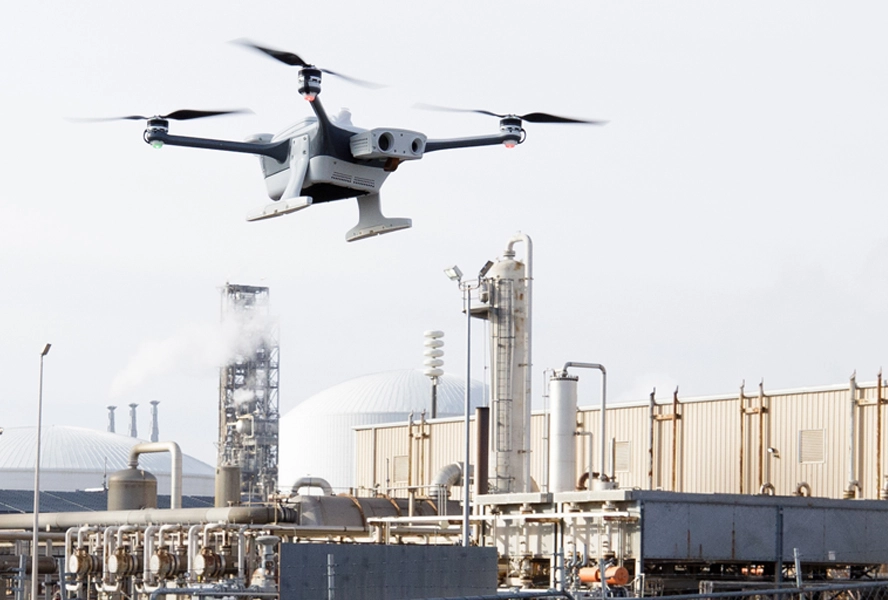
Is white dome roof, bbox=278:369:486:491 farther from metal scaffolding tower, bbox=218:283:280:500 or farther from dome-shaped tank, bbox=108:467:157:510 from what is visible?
dome-shaped tank, bbox=108:467:157:510

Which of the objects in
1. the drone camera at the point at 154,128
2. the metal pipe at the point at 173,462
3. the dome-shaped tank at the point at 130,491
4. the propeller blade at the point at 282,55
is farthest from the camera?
the metal pipe at the point at 173,462

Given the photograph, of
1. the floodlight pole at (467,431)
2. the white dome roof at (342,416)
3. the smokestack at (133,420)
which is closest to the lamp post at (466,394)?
the floodlight pole at (467,431)

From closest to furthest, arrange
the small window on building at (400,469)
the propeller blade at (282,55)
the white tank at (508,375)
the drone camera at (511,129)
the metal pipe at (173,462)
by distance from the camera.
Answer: the propeller blade at (282,55)
the drone camera at (511,129)
the white tank at (508,375)
the metal pipe at (173,462)
the small window on building at (400,469)

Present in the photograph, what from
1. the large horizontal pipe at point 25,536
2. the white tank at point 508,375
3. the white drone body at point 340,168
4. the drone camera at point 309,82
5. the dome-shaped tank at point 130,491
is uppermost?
the drone camera at point 309,82

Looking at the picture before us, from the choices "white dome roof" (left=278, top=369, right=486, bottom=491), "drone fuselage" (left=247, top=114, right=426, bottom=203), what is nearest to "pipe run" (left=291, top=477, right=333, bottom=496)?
"drone fuselage" (left=247, top=114, right=426, bottom=203)

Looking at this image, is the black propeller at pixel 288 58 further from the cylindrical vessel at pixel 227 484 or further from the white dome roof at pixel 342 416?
the white dome roof at pixel 342 416

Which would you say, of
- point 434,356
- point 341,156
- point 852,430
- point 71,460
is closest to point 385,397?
point 434,356

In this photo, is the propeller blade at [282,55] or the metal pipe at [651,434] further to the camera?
the metal pipe at [651,434]

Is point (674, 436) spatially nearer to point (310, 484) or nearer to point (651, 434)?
point (651, 434)
